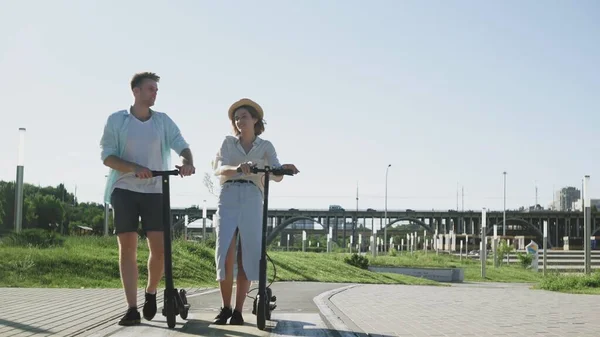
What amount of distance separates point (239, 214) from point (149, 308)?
0.90 m

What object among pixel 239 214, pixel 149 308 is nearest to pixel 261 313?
pixel 239 214

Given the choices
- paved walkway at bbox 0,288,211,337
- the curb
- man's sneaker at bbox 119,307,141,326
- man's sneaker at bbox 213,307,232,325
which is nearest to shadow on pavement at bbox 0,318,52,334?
paved walkway at bbox 0,288,211,337

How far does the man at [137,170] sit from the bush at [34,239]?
32.3 ft

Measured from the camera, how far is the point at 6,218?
6309 centimetres

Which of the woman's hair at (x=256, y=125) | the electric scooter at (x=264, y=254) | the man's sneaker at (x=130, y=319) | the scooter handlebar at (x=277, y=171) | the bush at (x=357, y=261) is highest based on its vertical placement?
the woman's hair at (x=256, y=125)

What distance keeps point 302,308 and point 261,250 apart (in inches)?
79.2

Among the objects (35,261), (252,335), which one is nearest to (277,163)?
(252,335)

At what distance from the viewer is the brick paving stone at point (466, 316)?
17.5ft

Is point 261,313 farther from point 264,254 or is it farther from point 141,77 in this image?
point 141,77

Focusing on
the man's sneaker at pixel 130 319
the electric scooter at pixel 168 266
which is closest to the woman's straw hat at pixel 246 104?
the electric scooter at pixel 168 266

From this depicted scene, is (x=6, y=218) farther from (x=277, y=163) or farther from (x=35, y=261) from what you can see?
(x=277, y=163)

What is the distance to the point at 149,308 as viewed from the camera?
17.2 ft

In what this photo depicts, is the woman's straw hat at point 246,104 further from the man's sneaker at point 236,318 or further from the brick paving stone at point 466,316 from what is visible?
the brick paving stone at point 466,316

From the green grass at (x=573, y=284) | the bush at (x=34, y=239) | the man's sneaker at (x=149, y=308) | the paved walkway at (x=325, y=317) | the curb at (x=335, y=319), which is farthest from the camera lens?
the bush at (x=34, y=239)
